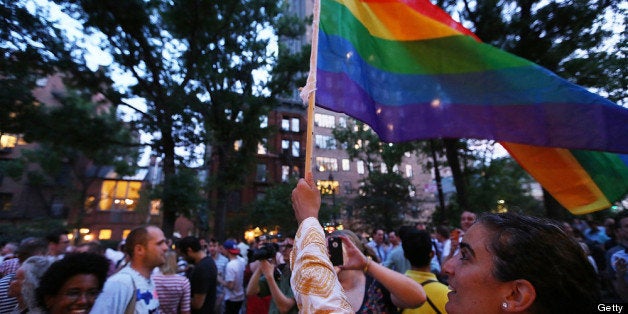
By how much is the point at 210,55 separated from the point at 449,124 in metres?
14.4

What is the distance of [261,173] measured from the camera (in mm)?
40062

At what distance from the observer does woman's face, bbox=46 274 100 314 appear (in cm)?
262

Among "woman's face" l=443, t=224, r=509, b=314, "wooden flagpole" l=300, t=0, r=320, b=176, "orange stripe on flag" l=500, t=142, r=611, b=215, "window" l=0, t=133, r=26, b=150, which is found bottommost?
"woman's face" l=443, t=224, r=509, b=314

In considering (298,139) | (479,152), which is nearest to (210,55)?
(479,152)

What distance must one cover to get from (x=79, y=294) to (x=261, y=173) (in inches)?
1480

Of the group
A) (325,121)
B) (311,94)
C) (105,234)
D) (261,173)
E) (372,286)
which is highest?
(325,121)

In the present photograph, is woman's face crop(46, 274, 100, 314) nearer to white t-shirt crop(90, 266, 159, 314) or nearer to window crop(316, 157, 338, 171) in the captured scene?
white t-shirt crop(90, 266, 159, 314)

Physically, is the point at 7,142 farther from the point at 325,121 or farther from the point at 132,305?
the point at 132,305

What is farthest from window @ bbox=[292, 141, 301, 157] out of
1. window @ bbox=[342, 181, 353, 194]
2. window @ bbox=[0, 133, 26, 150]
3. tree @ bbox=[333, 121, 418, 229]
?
window @ bbox=[0, 133, 26, 150]

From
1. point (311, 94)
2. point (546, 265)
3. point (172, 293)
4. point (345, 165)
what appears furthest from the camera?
point (345, 165)

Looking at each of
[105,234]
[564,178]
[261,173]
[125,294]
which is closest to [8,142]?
[105,234]

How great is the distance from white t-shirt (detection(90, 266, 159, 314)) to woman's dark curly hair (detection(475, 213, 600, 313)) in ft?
9.95

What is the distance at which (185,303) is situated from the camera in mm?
4648

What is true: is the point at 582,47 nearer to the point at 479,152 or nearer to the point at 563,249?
the point at 563,249
